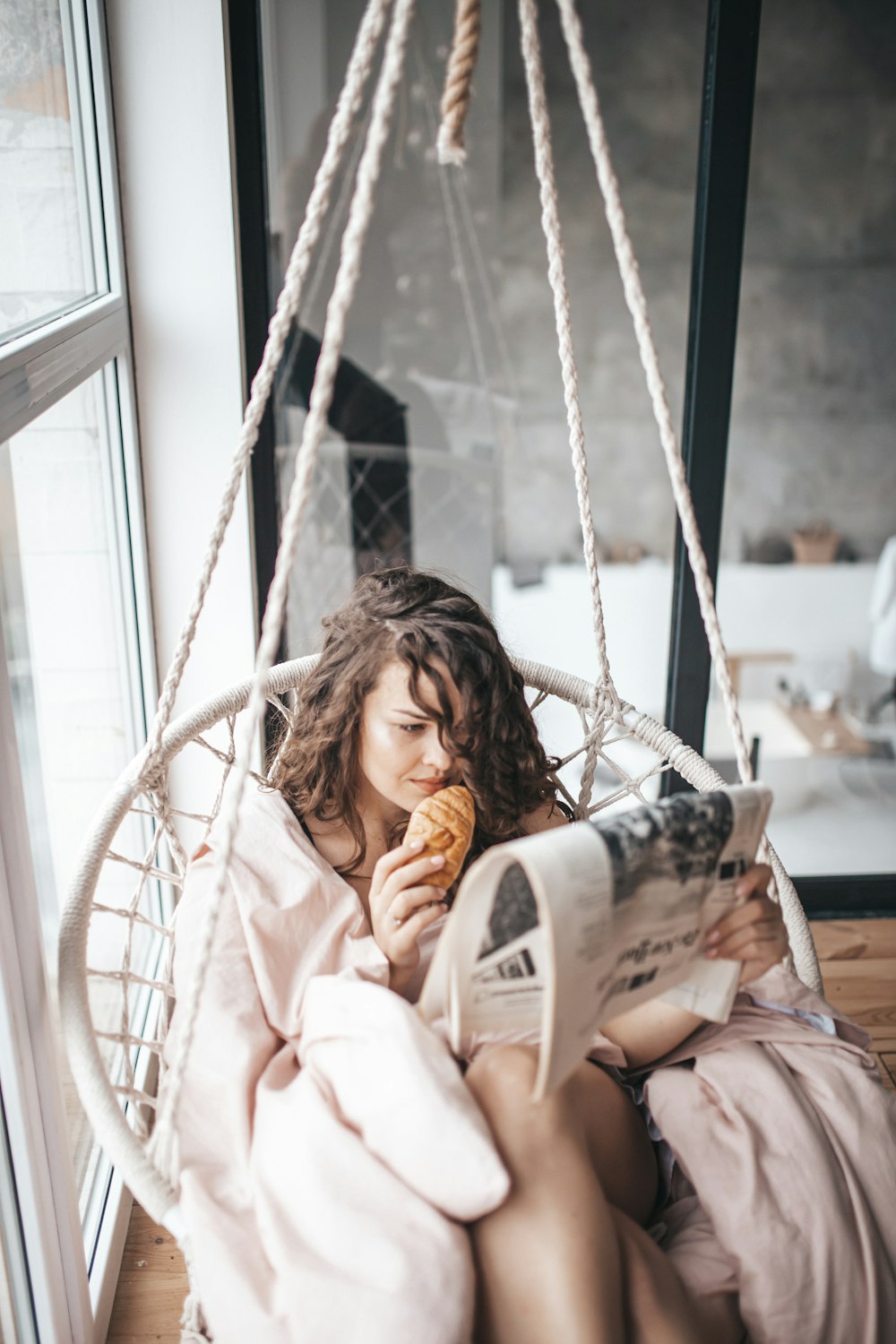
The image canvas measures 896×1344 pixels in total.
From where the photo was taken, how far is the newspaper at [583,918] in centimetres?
76

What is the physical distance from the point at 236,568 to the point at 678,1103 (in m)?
1.04

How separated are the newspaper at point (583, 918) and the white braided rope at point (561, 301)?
1.34 feet

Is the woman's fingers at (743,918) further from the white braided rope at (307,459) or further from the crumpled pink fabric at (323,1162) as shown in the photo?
the white braided rope at (307,459)

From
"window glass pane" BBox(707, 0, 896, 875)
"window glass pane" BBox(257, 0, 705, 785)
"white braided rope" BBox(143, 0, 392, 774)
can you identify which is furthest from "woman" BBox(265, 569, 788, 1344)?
"window glass pane" BBox(707, 0, 896, 875)

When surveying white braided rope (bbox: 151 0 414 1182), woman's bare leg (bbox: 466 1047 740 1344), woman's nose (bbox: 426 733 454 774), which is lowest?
woman's bare leg (bbox: 466 1047 740 1344)

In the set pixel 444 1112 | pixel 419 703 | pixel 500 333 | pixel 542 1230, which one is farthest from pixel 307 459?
pixel 500 333

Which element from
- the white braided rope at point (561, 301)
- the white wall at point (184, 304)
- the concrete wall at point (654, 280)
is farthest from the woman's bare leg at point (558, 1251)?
the concrete wall at point (654, 280)

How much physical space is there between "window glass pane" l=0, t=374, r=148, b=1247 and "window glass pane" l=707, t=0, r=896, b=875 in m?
2.19

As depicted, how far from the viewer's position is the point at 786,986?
1142 millimetres

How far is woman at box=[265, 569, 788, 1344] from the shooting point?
2.82 ft

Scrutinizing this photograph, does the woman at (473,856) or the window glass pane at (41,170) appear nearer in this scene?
the woman at (473,856)

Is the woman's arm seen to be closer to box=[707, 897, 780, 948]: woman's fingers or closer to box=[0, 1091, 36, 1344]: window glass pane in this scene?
box=[707, 897, 780, 948]: woman's fingers

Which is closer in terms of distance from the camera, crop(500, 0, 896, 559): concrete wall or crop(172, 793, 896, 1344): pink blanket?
crop(172, 793, 896, 1344): pink blanket

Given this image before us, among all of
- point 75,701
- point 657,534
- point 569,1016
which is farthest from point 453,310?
point 569,1016
